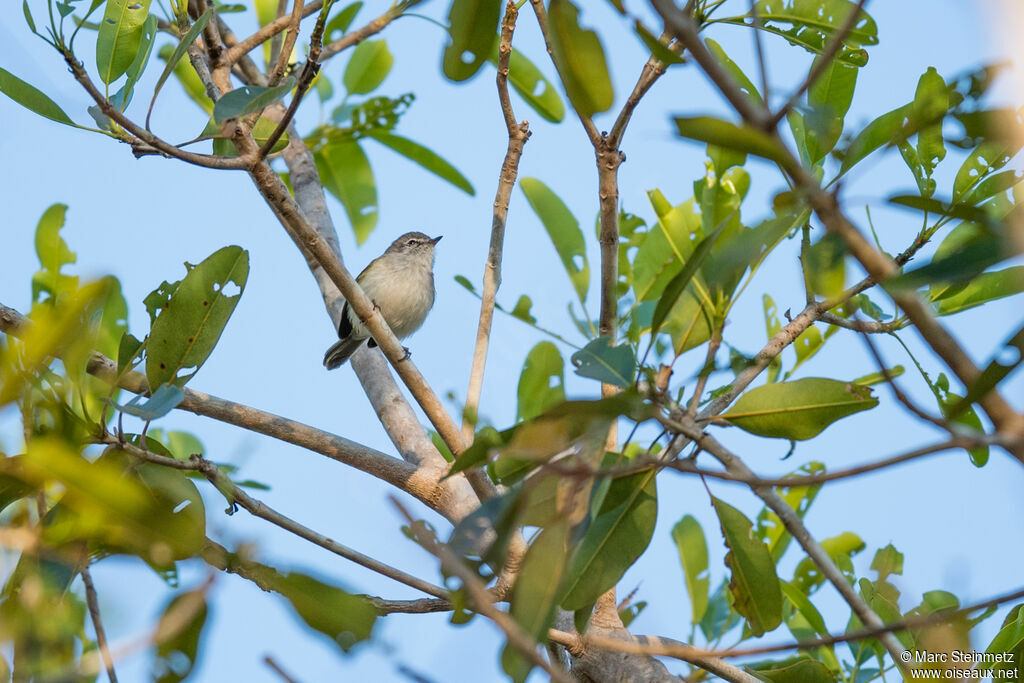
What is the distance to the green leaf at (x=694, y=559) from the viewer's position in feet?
12.1

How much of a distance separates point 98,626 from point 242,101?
1155 mm

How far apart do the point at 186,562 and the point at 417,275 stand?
235 inches

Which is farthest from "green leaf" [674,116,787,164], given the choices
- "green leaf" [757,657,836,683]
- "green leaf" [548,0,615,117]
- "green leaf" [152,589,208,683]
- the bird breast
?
the bird breast

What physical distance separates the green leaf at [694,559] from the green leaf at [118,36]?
253 centimetres

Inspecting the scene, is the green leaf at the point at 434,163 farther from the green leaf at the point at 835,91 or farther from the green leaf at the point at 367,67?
the green leaf at the point at 835,91

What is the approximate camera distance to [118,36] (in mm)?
2633

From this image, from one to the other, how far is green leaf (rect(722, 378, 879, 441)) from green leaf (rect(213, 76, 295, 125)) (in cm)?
117

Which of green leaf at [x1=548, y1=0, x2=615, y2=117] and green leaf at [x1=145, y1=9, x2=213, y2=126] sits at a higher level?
green leaf at [x1=145, y1=9, x2=213, y2=126]

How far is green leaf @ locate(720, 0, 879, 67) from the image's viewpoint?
9.26 feet

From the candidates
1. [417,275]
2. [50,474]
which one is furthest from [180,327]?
[417,275]

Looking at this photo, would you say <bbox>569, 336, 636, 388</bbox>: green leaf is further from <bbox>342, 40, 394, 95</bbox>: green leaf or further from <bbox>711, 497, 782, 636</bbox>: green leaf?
<bbox>342, 40, 394, 95</bbox>: green leaf

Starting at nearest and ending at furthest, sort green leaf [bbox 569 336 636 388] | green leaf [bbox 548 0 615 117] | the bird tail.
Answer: green leaf [bbox 548 0 615 117] < green leaf [bbox 569 336 636 388] < the bird tail

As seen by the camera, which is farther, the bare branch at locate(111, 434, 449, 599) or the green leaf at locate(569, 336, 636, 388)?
the bare branch at locate(111, 434, 449, 599)

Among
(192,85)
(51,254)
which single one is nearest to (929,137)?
(51,254)
